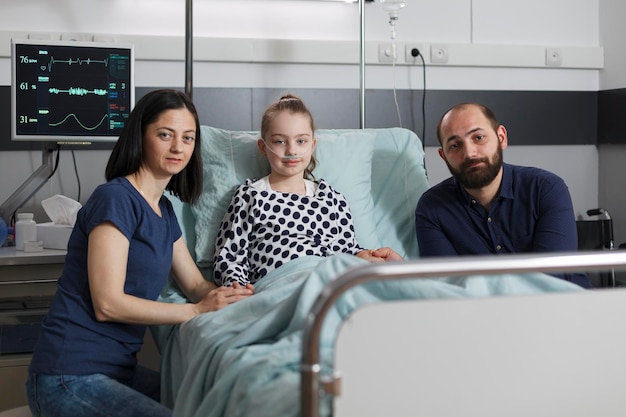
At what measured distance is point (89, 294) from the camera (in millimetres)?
2180

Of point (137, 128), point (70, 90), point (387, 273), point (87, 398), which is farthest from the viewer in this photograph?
point (70, 90)

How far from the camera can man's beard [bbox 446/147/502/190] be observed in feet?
8.76

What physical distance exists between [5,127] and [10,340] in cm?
97

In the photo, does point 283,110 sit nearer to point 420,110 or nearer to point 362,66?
point 362,66

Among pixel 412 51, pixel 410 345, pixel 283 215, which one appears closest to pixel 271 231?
pixel 283 215

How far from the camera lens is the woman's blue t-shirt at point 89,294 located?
2119 millimetres

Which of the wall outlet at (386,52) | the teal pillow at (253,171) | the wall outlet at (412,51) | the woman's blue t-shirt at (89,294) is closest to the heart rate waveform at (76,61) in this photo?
the teal pillow at (253,171)

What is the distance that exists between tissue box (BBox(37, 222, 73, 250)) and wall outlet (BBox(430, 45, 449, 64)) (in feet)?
5.82

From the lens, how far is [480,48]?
3852 mm

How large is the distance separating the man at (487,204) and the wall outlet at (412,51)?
1056mm

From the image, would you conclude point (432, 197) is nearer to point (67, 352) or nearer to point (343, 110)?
point (343, 110)

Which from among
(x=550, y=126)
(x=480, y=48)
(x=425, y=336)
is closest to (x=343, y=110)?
(x=480, y=48)

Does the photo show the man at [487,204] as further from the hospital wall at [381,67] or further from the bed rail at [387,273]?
the bed rail at [387,273]

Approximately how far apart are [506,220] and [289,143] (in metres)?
0.73
